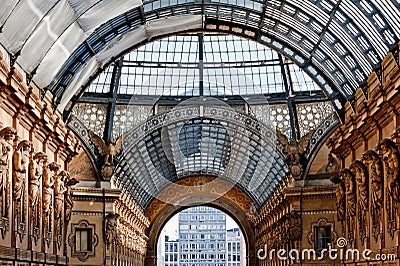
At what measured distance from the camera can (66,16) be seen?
103ft

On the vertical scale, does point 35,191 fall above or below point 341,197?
below

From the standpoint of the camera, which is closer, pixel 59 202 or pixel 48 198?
pixel 48 198

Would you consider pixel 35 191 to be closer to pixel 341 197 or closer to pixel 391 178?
pixel 391 178

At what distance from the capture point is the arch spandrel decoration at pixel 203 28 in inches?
1177

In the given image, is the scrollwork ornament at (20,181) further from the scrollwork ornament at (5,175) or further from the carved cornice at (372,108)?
the carved cornice at (372,108)

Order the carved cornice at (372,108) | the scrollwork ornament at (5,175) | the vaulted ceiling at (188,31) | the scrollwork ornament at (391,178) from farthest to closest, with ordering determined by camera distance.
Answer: the vaulted ceiling at (188,31), the carved cornice at (372,108), the scrollwork ornament at (391,178), the scrollwork ornament at (5,175)

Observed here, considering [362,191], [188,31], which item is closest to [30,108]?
[362,191]

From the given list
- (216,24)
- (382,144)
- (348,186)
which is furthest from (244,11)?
(382,144)

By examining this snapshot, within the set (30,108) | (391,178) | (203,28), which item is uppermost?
(203,28)

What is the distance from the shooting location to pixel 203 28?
1679 inches

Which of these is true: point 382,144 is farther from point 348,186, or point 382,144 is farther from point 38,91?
point 38,91

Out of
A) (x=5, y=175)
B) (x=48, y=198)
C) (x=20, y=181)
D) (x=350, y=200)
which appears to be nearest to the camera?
(x=5, y=175)

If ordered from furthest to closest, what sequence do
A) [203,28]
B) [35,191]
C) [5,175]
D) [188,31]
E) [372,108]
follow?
1. [203,28]
2. [188,31]
3. [35,191]
4. [372,108]
5. [5,175]

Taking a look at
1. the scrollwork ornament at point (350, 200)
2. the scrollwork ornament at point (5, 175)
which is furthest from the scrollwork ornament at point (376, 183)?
the scrollwork ornament at point (5, 175)
